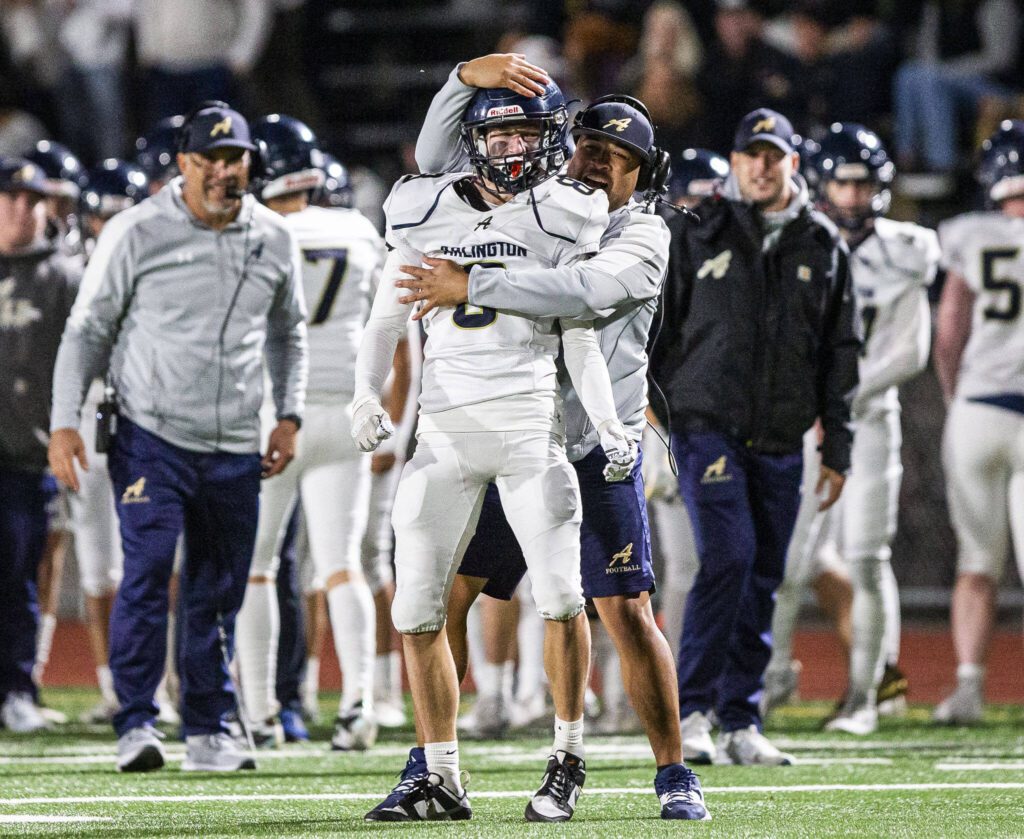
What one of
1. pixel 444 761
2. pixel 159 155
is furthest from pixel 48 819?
pixel 159 155

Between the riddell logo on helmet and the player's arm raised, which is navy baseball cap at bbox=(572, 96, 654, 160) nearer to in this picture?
the riddell logo on helmet

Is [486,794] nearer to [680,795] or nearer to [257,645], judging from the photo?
[680,795]

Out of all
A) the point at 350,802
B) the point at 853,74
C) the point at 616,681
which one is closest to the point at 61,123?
the point at 853,74

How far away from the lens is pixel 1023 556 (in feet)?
24.8

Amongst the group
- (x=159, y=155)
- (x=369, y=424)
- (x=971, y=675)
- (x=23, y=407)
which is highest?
(x=159, y=155)

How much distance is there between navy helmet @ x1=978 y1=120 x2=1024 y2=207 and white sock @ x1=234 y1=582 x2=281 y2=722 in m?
3.30

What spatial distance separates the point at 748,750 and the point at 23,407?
3.18m

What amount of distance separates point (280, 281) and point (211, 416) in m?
0.52

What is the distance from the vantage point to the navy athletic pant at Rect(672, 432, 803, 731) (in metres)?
6.25

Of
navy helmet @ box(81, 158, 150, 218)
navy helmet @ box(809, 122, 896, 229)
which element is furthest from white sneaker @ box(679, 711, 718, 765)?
navy helmet @ box(81, 158, 150, 218)

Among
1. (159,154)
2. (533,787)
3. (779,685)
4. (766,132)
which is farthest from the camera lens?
(159,154)

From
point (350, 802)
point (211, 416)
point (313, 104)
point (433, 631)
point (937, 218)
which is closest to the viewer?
point (433, 631)

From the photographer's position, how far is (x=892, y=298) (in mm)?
7668

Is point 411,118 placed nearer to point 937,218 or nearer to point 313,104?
point 313,104
